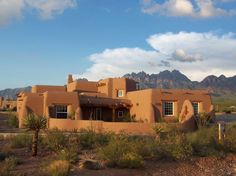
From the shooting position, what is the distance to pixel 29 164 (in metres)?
17.4

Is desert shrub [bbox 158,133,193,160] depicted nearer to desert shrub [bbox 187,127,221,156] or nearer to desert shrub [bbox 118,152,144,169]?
desert shrub [bbox 187,127,221,156]

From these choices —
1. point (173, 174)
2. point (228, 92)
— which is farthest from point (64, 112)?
point (228, 92)

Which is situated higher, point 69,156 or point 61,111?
point 61,111

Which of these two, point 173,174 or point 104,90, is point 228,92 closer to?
point 104,90

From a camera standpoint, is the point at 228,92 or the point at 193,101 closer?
the point at 193,101

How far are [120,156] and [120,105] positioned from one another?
25.7 m

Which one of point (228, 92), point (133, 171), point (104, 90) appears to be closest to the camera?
point (133, 171)

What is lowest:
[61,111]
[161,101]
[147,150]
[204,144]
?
[147,150]

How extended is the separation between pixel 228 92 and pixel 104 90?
6176 inches

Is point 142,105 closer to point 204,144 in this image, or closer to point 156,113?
point 156,113

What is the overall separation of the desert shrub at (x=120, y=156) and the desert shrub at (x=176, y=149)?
1.67 meters

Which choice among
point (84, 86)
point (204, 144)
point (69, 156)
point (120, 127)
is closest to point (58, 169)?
point (69, 156)

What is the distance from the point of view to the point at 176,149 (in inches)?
776

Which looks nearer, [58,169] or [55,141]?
[58,169]
